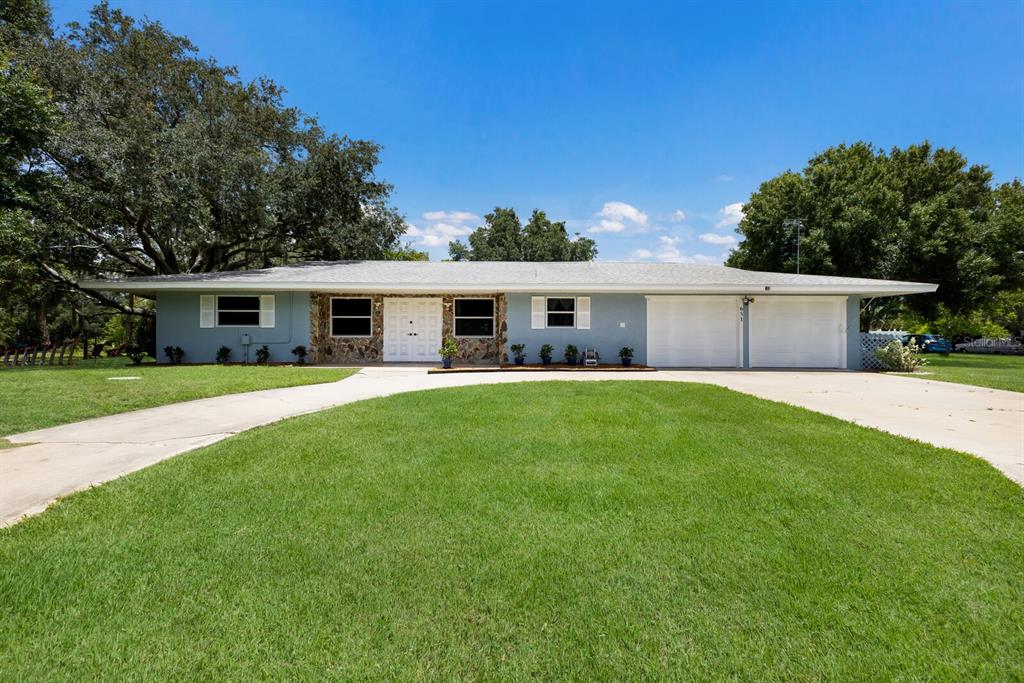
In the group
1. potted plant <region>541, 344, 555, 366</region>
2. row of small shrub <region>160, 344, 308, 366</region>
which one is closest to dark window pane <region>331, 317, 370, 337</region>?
row of small shrub <region>160, 344, 308, 366</region>

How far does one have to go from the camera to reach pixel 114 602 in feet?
7.68

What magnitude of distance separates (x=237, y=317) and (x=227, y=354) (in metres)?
1.20

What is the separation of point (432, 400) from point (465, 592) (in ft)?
17.7

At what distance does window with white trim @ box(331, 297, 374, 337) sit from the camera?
15867mm

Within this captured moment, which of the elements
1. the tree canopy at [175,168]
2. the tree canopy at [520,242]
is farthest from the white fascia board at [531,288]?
the tree canopy at [520,242]

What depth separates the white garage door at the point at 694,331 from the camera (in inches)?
592

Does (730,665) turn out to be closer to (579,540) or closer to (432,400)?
(579,540)

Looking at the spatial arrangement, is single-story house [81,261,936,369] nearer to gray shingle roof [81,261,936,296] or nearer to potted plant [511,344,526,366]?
gray shingle roof [81,261,936,296]

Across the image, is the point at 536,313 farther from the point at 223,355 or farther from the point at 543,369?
the point at 223,355

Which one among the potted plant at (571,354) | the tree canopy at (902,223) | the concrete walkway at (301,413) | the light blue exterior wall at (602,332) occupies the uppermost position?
the tree canopy at (902,223)

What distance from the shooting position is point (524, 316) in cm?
1483

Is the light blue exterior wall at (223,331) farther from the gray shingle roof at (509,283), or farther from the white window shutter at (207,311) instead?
the gray shingle roof at (509,283)

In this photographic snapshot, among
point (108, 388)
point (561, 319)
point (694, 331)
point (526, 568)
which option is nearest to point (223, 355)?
point (108, 388)

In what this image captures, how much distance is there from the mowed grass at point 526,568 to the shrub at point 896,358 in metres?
12.0
